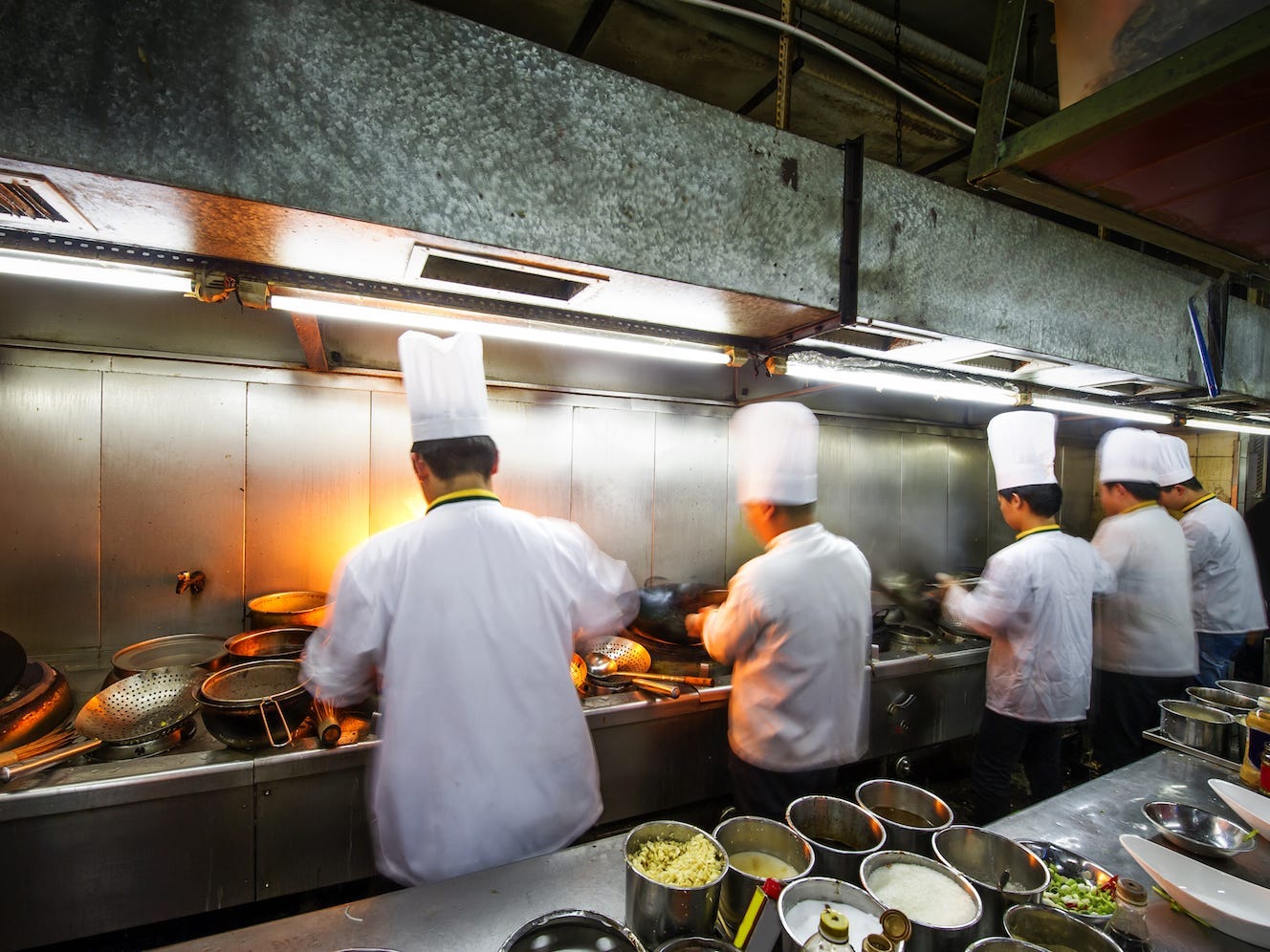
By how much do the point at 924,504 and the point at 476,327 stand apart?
538 centimetres

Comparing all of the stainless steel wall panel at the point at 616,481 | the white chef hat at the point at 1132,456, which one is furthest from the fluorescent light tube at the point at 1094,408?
the stainless steel wall panel at the point at 616,481

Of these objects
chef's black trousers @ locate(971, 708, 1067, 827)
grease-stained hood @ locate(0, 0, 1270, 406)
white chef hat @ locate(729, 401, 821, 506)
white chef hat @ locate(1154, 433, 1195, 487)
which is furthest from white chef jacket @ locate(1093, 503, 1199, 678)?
white chef hat @ locate(729, 401, 821, 506)

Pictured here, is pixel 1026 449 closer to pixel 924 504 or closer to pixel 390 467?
pixel 924 504

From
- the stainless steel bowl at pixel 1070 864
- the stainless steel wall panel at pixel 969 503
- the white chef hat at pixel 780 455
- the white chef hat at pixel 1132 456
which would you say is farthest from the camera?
the stainless steel wall panel at pixel 969 503

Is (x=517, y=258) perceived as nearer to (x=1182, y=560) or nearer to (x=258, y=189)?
(x=258, y=189)

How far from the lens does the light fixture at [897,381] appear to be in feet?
8.85

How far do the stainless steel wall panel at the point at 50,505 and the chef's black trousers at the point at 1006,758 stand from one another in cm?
504

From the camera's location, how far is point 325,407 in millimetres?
3691

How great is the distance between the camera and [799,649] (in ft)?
7.95

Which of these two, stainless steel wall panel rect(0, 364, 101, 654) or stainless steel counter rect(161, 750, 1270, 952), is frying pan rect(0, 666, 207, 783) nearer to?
stainless steel wall panel rect(0, 364, 101, 654)

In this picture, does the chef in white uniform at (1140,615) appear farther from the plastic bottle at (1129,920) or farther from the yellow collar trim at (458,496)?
the yellow collar trim at (458,496)

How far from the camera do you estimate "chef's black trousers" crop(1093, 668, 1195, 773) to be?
378 centimetres

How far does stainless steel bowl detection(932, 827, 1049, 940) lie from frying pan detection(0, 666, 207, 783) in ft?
9.69

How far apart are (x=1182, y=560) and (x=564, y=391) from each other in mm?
4355
